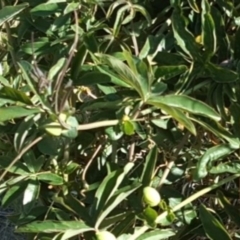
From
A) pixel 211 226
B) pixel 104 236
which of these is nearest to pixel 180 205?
pixel 211 226

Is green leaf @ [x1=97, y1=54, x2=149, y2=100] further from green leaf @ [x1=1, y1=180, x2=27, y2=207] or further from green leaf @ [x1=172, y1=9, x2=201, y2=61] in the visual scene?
green leaf @ [x1=1, y1=180, x2=27, y2=207]

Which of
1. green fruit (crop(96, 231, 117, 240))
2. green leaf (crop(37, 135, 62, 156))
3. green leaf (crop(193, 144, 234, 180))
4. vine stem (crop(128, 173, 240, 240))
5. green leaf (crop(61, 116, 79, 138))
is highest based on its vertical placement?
green leaf (crop(61, 116, 79, 138))

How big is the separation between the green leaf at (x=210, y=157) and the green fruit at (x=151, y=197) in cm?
6

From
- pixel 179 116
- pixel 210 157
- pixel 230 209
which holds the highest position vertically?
pixel 179 116

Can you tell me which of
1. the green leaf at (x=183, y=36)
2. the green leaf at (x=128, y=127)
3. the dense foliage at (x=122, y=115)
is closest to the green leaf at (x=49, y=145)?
the dense foliage at (x=122, y=115)

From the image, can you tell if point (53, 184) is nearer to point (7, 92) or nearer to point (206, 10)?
point (7, 92)

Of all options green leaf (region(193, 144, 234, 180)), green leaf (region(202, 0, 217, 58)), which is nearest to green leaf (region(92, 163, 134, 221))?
green leaf (region(193, 144, 234, 180))

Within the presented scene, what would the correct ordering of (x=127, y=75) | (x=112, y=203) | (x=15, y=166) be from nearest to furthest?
(x=127, y=75)
(x=112, y=203)
(x=15, y=166)

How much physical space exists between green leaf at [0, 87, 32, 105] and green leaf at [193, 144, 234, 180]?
258 millimetres

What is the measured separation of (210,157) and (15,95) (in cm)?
28

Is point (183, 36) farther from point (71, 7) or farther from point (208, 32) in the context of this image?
point (71, 7)

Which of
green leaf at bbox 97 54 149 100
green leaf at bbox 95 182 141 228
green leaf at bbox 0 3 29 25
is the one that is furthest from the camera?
green leaf at bbox 0 3 29 25

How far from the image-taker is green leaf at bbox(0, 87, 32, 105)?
0.93 meters

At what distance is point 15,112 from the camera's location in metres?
0.93
